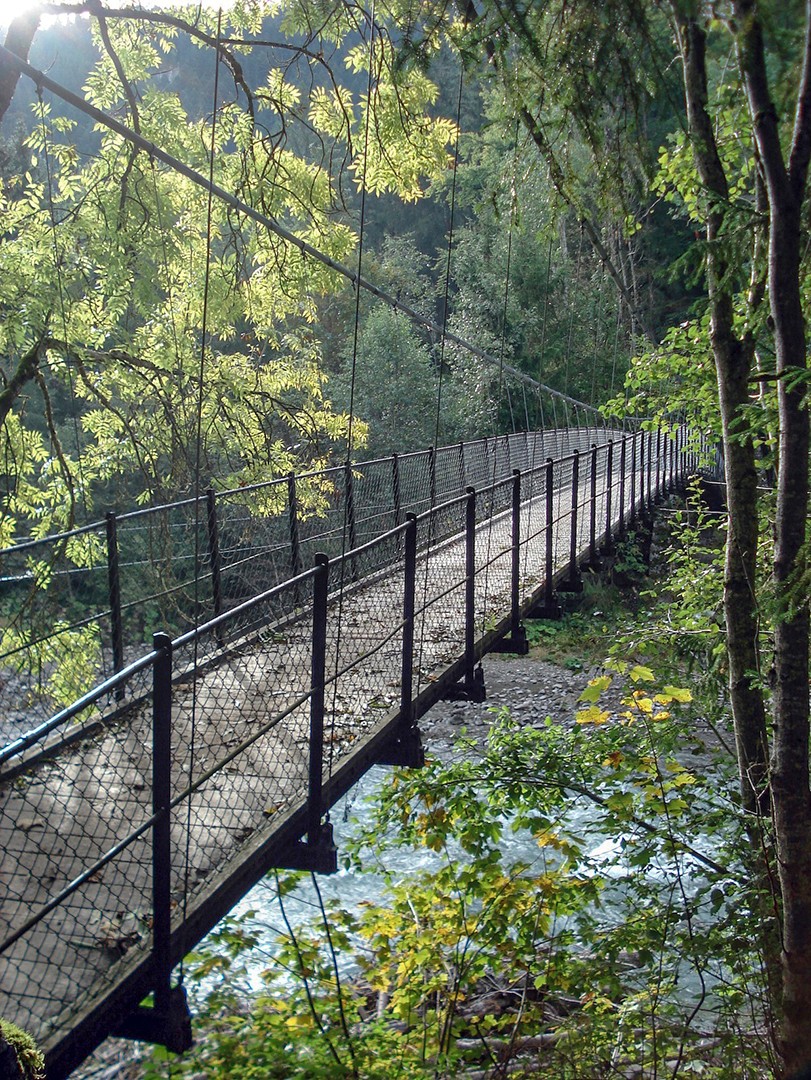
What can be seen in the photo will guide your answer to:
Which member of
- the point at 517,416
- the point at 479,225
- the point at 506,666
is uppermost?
the point at 479,225

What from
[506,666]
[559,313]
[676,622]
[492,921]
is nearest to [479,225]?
[559,313]

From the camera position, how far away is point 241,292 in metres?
6.73

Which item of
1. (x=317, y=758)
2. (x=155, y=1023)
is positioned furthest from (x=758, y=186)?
Result: (x=155, y=1023)

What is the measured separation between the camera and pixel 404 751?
3.59 m

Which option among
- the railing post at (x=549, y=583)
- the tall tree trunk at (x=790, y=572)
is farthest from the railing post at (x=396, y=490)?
the tall tree trunk at (x=790, y=572)

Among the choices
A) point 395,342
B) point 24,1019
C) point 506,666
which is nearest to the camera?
point 24,1019

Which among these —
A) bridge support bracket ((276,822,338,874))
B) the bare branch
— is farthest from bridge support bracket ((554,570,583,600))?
the bare branch

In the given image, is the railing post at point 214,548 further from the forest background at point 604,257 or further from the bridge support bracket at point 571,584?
the bridge support bracket at point 571,584

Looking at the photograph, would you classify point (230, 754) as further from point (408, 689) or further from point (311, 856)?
point (408, 689)

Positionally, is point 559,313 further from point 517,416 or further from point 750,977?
point 750,977

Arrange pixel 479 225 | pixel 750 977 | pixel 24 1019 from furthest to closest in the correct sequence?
pixel 479 225 < pixel 750 977 < pixel 24 1019

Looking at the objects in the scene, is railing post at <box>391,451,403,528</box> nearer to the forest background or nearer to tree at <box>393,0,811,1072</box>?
the forest background

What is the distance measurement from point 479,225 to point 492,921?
21.1m

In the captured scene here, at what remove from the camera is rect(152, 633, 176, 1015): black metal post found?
6.68 feet
